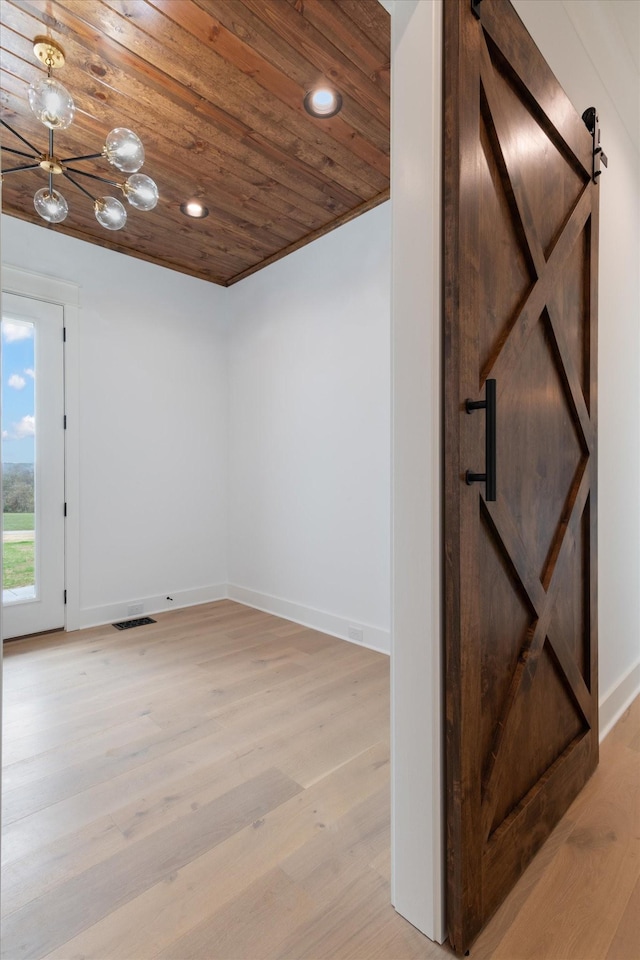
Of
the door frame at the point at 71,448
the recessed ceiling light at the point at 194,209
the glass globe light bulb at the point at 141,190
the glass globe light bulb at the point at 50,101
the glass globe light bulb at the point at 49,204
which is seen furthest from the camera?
the door frame at the point at 71,448

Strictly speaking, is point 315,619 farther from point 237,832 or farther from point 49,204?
point 49,204

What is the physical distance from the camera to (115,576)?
12.7 ft

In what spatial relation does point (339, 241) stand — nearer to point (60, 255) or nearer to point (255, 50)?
point (255, 50)

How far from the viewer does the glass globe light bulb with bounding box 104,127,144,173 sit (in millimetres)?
1990

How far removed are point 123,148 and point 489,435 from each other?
1.88 metres

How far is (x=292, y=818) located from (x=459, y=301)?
67.0 inches

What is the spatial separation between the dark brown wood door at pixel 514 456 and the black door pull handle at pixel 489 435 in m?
0.02

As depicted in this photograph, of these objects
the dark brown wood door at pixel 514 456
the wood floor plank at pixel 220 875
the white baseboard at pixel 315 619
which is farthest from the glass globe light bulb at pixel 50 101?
the white baseboard at pixel 315 619

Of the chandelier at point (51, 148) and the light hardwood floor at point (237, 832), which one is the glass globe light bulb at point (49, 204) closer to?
the chandelier at point (51, 148)

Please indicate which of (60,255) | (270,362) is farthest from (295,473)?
(60,255)

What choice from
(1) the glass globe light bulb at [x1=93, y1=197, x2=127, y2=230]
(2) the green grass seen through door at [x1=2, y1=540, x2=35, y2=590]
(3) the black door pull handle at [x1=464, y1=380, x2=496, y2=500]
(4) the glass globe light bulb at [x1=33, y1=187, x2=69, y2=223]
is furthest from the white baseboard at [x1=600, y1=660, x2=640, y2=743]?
(2) the green grass seen through door at [x1=2, y1=540, x2=35, y2=590]

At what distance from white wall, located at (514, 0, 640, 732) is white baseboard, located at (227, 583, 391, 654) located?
51.8 inches

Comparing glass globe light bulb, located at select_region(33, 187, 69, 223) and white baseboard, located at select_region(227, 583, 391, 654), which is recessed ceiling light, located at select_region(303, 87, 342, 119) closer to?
glass globe light bulb, located at select_region(33, 187, 69, 223)

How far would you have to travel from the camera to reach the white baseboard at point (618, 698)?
2221mm
